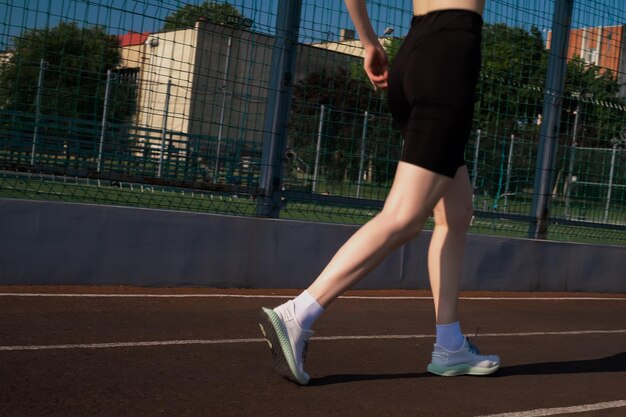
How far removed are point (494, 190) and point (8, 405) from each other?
25.7ft

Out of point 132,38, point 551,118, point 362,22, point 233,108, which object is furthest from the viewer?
point 551,118

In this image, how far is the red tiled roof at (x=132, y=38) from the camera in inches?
305

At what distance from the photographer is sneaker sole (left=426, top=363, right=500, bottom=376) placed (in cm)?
490

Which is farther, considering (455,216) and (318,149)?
(318,149)

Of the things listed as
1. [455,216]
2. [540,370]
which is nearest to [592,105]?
[540,370]

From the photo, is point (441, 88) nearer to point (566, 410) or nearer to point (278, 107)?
point (566, 410)

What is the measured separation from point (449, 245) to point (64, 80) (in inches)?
155

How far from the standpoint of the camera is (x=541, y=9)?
10602 millimetres

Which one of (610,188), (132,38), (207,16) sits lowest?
(610,188)

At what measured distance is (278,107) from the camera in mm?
8805

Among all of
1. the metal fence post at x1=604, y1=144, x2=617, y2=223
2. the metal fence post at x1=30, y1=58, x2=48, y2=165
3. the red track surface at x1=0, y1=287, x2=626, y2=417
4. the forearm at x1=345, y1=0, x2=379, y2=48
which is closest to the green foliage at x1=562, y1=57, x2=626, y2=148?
the metal fence post at x1=604, y1=144, x2=617, y2=223

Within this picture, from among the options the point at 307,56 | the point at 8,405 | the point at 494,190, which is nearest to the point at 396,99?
the point at 8,405

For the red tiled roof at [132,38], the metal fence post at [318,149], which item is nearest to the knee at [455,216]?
the red tiled roof at [132,38]

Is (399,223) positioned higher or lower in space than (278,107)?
lower
